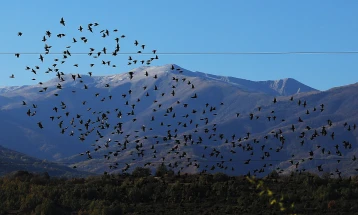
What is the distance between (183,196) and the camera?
173 ft

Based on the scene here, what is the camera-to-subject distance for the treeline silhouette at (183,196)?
48375mm

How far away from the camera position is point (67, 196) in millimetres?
53844

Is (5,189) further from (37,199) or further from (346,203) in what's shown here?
(346,203)

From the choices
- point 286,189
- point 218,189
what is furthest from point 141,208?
point 286,189

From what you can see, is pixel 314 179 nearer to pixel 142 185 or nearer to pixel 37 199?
pixel 142 185

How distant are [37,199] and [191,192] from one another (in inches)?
419

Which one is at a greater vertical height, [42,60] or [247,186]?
[42,60]

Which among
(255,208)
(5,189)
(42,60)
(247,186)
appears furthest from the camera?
(5,189)

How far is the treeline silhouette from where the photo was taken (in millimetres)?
48375

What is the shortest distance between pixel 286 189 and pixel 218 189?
472 cm

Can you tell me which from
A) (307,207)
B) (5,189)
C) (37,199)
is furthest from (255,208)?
(5,189)

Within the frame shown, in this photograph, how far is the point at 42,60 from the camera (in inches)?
1702

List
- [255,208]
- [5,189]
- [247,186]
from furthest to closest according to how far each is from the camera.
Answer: [5,189]
[247,186]
[255,208]

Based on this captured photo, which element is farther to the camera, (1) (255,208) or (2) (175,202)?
(2) (175,202)
